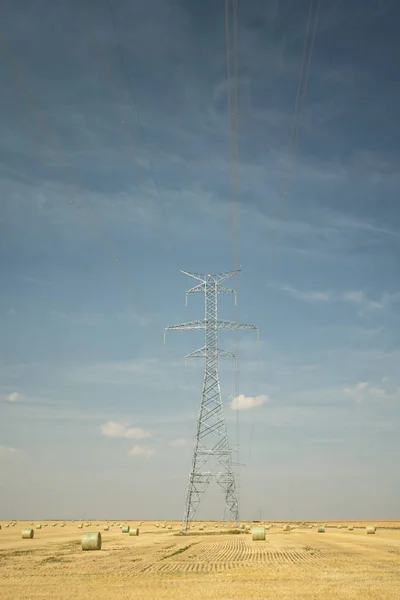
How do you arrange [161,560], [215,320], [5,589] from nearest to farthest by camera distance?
1. [5,589]
2. [161,560]
3. [215,320]

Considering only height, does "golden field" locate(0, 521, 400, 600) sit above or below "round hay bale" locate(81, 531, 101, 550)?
below

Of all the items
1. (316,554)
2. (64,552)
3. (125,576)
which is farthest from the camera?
(64,552)

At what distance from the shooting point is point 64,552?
38844mm

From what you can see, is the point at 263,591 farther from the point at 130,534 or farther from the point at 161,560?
the point at 130,534

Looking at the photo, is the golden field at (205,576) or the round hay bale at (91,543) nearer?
the golden field at (205,576)

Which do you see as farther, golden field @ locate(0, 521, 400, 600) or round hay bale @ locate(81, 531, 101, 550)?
round hay bale @ locate(81, 531, 101, 550)

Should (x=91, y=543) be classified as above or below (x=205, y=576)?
above

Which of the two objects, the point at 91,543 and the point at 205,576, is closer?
the point at 205,576

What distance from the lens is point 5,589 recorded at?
20922mm

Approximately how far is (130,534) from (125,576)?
142ft

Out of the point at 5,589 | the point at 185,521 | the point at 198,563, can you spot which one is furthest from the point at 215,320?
the point at 5,589

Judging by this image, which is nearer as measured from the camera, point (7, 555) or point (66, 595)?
point (66, 595)

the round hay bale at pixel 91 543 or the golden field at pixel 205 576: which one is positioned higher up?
the round hay bale at pixel 91 543

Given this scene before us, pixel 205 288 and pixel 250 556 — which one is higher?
pixel 205 288
